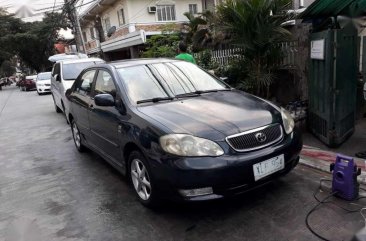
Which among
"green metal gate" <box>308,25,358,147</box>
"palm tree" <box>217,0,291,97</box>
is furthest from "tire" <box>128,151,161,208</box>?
"palm tree" <box>217,0,291,97</box>

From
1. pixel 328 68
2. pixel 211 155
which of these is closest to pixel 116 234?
pixel 211 155

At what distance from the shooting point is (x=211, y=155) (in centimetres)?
313

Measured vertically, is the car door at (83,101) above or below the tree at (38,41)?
below

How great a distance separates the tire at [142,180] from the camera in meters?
3.50

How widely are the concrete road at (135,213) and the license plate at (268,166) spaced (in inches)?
16.7

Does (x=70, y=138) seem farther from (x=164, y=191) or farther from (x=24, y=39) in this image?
(x=24, y=39)

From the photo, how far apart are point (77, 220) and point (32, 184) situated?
1.61m

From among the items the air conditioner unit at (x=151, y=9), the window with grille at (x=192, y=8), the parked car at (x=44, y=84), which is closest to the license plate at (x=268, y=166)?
the air conditioner unit at (x=151, y=9)

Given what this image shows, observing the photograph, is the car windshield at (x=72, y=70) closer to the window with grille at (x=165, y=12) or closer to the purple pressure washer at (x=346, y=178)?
the purple pressure washer at (x=346, y=178)

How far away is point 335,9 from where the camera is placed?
5.28 meters

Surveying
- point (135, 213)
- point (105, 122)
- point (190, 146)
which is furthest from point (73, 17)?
point (190, 146)

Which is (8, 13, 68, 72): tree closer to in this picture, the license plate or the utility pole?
the utility pole

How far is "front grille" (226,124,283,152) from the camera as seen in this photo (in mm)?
3223

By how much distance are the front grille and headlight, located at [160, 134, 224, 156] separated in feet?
0.53
